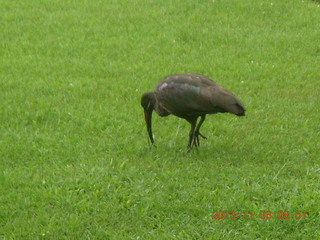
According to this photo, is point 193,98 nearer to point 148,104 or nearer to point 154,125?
point 148,104

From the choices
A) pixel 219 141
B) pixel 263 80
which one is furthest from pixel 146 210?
pixel 263 80

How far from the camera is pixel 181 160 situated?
23.9 feet

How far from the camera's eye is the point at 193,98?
276 inches

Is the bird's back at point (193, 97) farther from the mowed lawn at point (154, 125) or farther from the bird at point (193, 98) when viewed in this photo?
the mowed lawn at point (154, 125)

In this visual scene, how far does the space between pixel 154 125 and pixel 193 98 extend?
144 cm

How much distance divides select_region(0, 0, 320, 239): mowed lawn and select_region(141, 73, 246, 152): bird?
555 mm

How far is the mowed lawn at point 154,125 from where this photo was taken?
605 centimetres
